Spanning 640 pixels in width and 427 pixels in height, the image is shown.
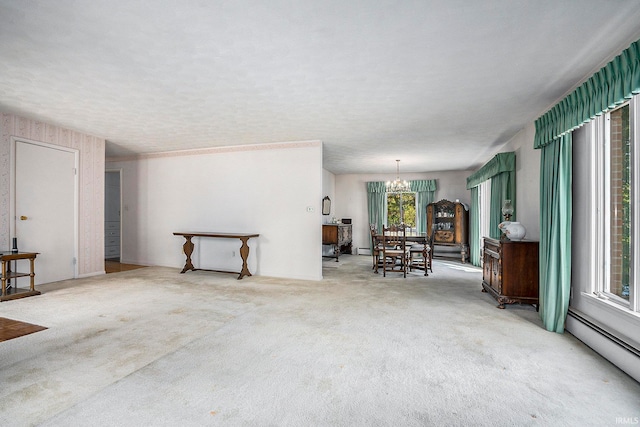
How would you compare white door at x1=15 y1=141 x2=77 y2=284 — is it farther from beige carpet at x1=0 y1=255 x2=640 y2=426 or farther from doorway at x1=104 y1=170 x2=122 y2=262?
doorway at x1=104 y1=170 x2=122 y2=262

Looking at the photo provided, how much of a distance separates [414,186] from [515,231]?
535 cm

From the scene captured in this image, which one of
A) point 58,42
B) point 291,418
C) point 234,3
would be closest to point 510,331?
point 291,418

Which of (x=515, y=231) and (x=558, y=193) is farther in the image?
(x=515, y=231)

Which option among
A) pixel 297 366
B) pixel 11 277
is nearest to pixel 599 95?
pixel 297 366

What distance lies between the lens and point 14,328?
9.91 feet

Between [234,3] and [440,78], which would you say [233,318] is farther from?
[440,78]

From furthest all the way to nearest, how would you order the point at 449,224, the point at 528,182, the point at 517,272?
the point at 449,224, the point at 528,182, the point at 517,272

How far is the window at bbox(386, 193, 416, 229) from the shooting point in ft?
30.8

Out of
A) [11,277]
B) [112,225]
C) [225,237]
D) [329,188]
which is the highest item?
[329,188]

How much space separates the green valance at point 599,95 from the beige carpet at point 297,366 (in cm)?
201

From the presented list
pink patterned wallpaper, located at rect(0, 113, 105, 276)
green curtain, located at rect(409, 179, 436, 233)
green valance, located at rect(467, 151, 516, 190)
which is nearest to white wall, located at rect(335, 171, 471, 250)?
green curtain, located at rect(409, 179, 436, 233)

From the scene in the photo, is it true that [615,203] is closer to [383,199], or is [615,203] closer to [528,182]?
[528,182]

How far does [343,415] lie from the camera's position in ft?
5.74

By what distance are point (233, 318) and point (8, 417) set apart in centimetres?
187
